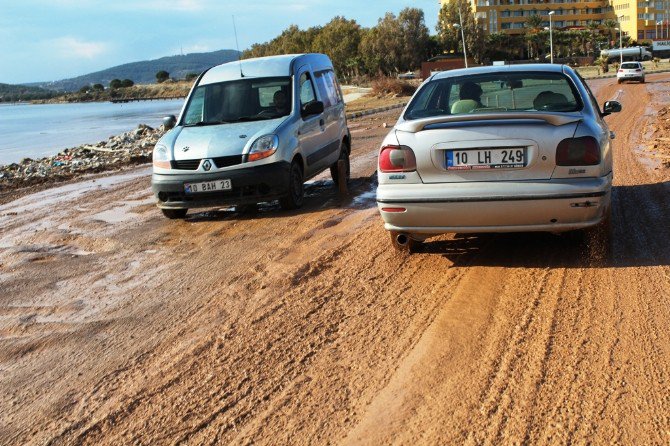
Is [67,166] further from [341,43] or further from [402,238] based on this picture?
[341,43]

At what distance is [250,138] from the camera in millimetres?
8742

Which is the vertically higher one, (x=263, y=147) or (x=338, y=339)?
(x=263, y=147)

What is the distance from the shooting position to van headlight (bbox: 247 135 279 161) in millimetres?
8625

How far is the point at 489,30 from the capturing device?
129 metres

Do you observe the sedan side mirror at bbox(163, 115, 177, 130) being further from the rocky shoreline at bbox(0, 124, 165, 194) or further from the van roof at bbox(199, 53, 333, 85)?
the rocky shoreline at bbox(0, 124, 165, 194)

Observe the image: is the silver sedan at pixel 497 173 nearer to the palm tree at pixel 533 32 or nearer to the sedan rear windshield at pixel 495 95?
the sedan rear windshield at pixel 495 95

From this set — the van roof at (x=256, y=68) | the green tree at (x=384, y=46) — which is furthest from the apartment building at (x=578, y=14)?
the van roof at (x=256, y=68)

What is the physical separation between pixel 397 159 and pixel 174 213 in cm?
418

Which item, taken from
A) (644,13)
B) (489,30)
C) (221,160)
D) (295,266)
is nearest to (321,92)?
(221,160)

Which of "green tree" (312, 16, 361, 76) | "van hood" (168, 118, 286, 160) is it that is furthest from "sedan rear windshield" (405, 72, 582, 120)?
"green tree" (312, 16, 361, 76)

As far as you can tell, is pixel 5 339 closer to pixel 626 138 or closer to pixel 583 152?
pixel 583 152

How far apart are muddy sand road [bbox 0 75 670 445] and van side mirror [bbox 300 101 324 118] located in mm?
2487

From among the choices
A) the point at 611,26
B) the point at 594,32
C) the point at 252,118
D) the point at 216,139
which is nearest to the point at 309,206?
the point at 252,118

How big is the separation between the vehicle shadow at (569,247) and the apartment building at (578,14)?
127291 mm
